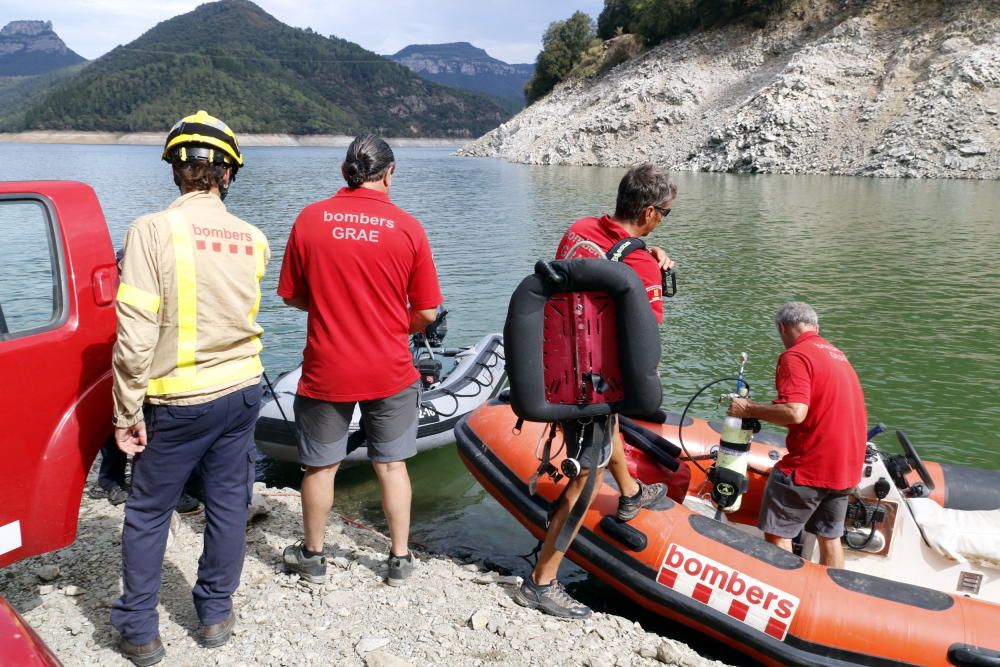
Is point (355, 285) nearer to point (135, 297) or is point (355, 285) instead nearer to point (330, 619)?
point (135, 297)

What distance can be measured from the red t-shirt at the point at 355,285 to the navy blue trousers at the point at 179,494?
41 cm

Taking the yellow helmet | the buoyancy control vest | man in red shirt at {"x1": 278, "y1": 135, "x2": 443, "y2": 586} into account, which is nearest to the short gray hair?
the buoyancy control vest

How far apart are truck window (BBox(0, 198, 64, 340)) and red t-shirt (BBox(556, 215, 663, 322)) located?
201 centimetres

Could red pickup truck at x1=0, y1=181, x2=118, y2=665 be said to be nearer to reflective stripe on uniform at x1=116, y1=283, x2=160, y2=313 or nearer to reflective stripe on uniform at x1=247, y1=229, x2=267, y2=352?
reflective stripe on uniform at x1=116, y1=283, x2=160, y2=313

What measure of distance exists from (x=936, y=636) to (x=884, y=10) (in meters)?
47.0

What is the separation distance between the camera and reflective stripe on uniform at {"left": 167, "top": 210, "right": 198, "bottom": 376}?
258 centimetres

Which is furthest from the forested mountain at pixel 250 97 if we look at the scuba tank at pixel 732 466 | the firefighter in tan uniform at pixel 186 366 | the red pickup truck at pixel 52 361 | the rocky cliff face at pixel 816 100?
the firefighter in tan uniform at pixel 186 366

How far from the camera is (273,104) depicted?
140250mm

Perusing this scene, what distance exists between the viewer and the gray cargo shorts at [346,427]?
333 centimetres

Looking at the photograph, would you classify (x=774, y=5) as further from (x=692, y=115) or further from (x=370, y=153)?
(x=370, y=153)

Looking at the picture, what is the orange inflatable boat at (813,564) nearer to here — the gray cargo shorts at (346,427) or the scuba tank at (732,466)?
the scuba tank at (732,466)

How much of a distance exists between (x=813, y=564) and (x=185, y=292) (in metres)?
3.16

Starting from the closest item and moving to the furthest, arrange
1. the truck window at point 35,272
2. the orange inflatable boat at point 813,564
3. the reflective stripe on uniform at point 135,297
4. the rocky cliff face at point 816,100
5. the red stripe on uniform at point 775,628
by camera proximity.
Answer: the reflective stripe on uniform at point 135,297 < the truck window at point 35,272 < the orange inflatable boat at point 813,564 < the red stripe on uniform at point 775,628 < the rocky cliff face at point 816,100

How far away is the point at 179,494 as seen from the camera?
282 centimetres
